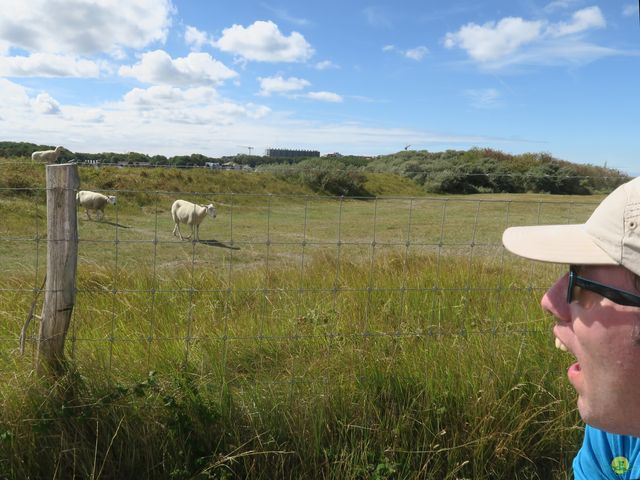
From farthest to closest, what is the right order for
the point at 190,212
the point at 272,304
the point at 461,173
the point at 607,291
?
the point at 461,173 < the point at 190,212 < the point at 272,304 < the point at 607,291

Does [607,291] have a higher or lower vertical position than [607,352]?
higher

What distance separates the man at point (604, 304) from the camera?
974 mm

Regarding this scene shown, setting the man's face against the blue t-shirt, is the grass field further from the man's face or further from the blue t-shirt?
the man's face

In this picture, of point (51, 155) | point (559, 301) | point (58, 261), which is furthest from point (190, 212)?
point (559, 301)

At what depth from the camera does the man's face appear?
100cm

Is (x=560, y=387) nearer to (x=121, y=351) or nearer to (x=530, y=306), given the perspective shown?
(x=530, y=306)

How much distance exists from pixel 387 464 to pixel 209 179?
17.3m

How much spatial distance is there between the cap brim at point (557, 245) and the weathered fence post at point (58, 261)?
229 centimetres

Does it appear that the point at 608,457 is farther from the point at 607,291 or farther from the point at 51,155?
the point at 51,155

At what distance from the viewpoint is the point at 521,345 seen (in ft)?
10.7

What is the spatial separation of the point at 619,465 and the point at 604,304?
61 cm

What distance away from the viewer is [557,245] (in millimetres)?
1092

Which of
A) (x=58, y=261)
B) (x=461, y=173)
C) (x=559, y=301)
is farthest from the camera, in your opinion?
(x=461, y=173)

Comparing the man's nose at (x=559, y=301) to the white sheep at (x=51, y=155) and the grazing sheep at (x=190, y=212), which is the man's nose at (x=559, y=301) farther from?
the white sheep at (x=51, y=155)
